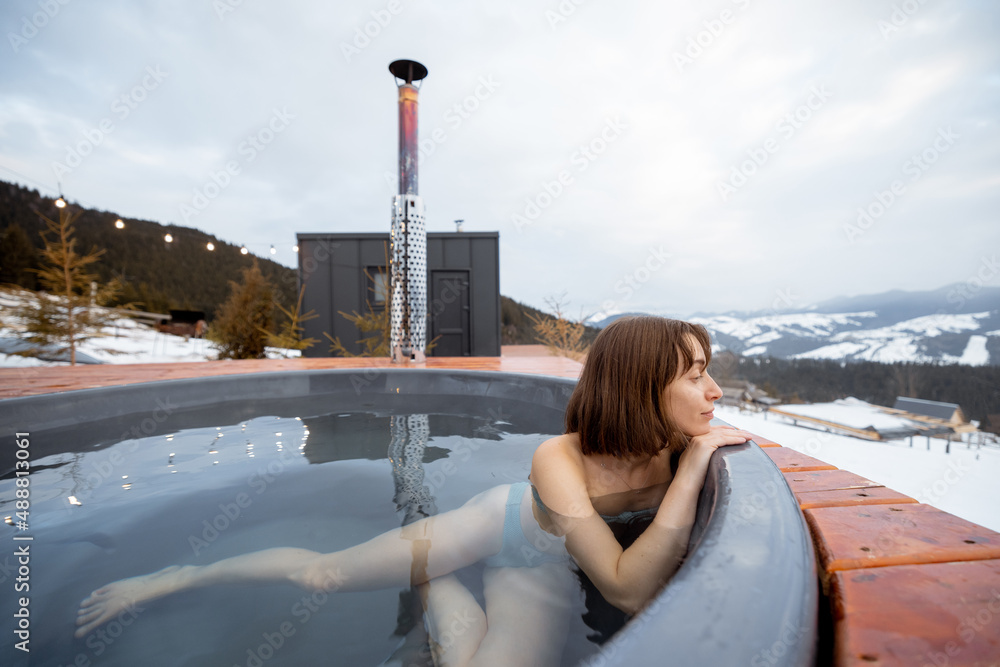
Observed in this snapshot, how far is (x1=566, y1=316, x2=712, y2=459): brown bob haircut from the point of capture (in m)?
0.95

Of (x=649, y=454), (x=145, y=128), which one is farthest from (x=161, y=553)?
(x=145, y=128)

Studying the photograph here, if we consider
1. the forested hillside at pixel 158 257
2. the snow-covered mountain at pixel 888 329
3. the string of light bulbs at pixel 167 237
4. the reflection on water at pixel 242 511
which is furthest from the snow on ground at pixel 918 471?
the forested hillside at pixel 158 257

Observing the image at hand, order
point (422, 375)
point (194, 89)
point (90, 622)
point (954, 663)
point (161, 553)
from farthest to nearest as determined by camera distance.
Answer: point (194, 89), point (422, 375), point (161, 553), point (90, 622), point (954, 663)

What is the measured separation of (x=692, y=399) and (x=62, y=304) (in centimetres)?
790

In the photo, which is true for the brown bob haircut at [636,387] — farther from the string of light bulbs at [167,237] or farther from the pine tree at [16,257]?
the pine tree at [16,257]

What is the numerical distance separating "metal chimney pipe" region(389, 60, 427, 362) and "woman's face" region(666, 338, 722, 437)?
314 centimetres

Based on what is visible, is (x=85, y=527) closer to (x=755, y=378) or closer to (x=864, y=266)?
(x=864, y=266)

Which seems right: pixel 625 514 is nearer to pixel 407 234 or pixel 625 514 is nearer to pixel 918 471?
pixel 407 234

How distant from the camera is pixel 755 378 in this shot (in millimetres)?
15680

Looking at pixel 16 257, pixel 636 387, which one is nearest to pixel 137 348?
pixel 16 257

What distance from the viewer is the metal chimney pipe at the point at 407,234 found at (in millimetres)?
3887

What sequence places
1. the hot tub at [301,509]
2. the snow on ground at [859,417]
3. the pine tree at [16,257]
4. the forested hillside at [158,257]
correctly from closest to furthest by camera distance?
the hot tub at [301,509]
the pine tree at [16,257]
the snow on ground at [859,417]
the forested hillside at [158,257]

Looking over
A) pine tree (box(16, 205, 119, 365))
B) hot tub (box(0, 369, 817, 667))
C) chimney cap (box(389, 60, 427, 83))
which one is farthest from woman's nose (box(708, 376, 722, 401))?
pine tree (box(16, 205, 119, 365))

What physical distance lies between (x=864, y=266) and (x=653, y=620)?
10.8 metres
